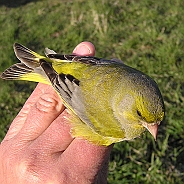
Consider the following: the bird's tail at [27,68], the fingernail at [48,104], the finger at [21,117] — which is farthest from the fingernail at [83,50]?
the fingernail at [48,104]

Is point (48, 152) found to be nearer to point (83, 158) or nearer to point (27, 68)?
point (83, 158)

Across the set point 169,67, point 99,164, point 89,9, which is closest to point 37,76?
point 99,164

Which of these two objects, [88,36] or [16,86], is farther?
[88,36]

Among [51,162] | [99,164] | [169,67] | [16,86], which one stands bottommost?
[169,67]

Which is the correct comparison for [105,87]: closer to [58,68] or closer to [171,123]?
[58,68]

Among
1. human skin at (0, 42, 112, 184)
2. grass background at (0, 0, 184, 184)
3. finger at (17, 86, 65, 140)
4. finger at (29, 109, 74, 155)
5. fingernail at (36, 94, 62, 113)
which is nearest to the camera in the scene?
human skin at (0, 42, 112, 184)

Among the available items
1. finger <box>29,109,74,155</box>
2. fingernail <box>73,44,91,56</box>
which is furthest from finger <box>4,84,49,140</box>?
fingernail <box>73,44,91,56</box>

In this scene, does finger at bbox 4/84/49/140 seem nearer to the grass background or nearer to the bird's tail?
the bird's tail
